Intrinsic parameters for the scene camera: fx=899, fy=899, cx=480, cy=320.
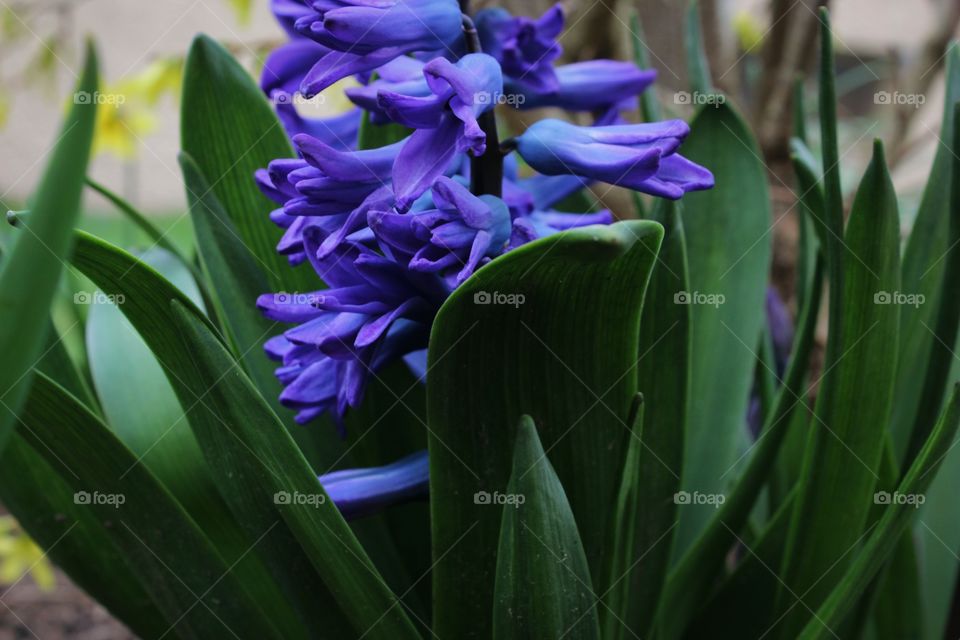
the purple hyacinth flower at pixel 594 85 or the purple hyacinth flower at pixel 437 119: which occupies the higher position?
the purple hyacinth flower at pixel 594 85

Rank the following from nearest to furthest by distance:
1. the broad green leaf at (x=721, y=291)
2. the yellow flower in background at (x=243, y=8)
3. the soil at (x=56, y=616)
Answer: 1. the broad green leaf at (x=721, y=291)
2. the yellow flower in background at (x=243, y=8)
3. the soil at (x=56, y=616)

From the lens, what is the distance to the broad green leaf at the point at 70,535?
579mm

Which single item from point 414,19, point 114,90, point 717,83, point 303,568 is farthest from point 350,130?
point 717,83

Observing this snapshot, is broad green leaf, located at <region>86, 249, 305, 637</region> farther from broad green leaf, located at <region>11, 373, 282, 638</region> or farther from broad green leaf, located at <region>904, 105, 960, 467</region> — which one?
broad green leaf, located at <region>904, 105, 960, 467</region>

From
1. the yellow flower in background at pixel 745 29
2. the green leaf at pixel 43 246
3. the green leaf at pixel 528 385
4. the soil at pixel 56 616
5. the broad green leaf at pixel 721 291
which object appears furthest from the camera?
the yellow flower in background at pixel 745 29

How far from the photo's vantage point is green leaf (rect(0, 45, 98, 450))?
0.24 m

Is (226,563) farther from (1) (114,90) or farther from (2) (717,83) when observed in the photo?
(2) (717,83)

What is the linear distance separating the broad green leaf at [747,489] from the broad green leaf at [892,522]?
9 cm

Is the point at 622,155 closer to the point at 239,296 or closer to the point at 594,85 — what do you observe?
the point at 594,85

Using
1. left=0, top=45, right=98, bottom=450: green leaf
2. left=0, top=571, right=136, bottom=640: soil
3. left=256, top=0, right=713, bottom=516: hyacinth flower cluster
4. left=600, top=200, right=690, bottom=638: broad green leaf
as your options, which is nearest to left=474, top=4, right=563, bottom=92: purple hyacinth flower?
left=256, top=0, right=713, bottom=516: hyacinth flower cluster

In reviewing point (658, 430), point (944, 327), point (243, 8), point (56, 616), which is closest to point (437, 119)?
point (658, 430)

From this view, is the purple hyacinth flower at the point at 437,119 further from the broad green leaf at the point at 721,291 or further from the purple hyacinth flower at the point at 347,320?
the broad green leaf at the point at 721,291

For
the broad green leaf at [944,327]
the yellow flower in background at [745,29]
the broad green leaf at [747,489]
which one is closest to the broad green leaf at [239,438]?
the broad green leaf at [747,489]

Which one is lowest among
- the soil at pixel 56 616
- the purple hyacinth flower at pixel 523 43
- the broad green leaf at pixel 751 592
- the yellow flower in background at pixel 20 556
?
the soil at pixel 56 616
